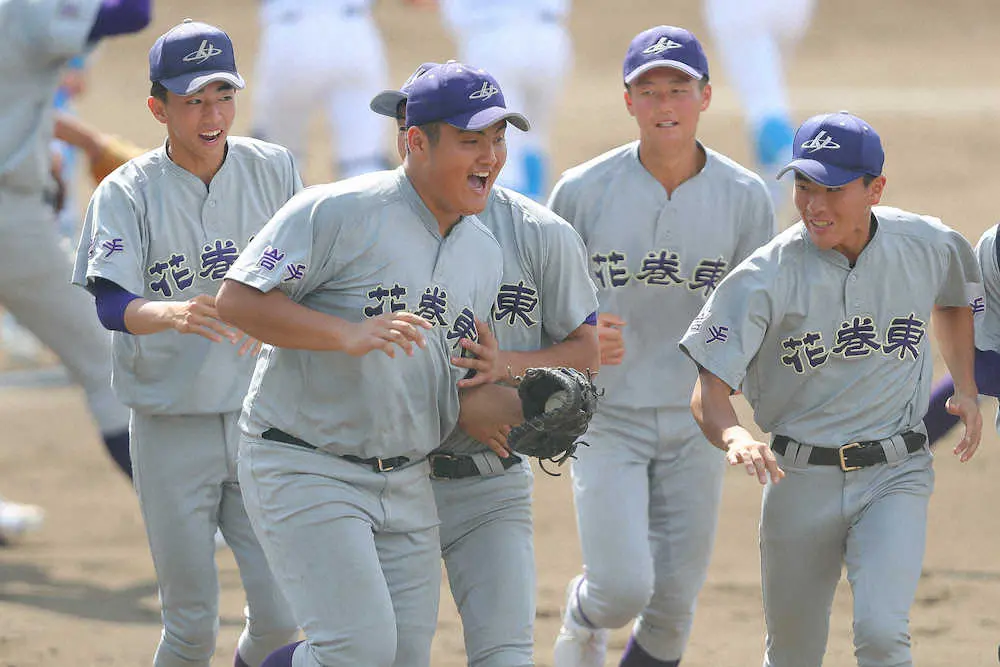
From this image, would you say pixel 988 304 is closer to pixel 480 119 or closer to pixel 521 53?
pixel 480 119

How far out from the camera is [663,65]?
5395 mm

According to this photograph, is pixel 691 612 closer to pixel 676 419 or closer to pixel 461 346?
pixel 676 419

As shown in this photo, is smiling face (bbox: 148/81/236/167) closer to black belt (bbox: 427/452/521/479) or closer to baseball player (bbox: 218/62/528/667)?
baseball player (bbox: 218/62/528/667)

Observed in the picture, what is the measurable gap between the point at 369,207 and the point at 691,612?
2.05 m

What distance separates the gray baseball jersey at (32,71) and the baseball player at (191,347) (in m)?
1.63

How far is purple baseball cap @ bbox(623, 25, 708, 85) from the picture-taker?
541cm

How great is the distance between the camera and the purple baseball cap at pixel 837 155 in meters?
4.62

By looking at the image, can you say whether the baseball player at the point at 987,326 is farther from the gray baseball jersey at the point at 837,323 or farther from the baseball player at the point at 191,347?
the baseball player at the point at 191,347

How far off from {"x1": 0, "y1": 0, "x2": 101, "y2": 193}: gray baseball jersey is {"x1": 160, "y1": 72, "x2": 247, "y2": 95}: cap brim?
5.66ft

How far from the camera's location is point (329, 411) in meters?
4.31

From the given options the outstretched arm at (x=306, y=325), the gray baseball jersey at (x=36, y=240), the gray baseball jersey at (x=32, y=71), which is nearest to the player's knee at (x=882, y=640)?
the outstretched arm at (x=306, y=325)

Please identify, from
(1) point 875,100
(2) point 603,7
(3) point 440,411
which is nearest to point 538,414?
(3) point 440,411

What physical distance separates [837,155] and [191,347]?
1.90m

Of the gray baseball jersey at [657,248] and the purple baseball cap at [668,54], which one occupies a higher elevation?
the purple baseball cap at [668,54]
